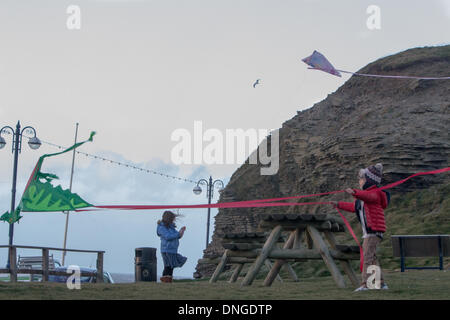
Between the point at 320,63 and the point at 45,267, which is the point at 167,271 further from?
the point at 320,63

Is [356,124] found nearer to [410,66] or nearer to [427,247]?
[410,66]

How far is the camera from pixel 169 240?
12.7m

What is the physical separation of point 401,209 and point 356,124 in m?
7.35

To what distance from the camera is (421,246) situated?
16.1 m

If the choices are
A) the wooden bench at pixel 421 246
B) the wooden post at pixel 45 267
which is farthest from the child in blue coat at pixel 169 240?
the wooden bench at pixel 421 246

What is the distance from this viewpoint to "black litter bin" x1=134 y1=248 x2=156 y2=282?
603 inches

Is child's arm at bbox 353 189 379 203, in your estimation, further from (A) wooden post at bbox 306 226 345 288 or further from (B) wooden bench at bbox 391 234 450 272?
(B) wooden bench at bbox 391 234 450 272

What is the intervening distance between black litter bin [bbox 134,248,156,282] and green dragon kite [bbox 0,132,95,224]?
204 inches

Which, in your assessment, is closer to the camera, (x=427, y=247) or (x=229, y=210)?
(x=427, y=247)

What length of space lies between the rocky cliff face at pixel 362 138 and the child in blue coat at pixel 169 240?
53.6 feet

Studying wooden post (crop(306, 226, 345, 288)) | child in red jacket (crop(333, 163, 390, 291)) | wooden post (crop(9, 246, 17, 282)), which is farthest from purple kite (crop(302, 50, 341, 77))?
wooden post (crop(9, 246, 17, 282))

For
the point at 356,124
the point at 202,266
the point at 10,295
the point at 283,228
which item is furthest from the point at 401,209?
the point at 10,295

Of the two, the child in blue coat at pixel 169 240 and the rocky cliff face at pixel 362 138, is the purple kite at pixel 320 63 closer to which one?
the child in blue coat at pixel 169 240

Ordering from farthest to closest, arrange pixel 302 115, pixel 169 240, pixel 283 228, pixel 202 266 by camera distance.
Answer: pixel 302 115
pixel 202 266
pixel 169 240
pixel 283 228
